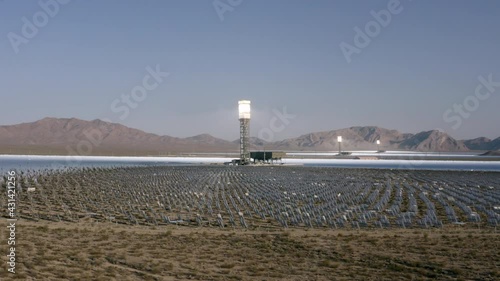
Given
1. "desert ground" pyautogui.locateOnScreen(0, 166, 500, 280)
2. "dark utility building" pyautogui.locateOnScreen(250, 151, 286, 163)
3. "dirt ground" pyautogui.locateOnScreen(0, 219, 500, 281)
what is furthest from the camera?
"dark utility building" pyautogui.locateOnScreen(250, 151, 286, 163)

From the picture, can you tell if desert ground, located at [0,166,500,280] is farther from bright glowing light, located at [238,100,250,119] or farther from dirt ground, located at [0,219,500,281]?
bright glowing light, located at [238,100,250,119]

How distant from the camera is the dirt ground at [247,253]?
55.2ft

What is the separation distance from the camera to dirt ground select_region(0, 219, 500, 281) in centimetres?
1681

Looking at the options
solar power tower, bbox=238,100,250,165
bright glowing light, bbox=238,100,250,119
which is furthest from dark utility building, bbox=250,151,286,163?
bright glowing light, bbox=238,100,250,119

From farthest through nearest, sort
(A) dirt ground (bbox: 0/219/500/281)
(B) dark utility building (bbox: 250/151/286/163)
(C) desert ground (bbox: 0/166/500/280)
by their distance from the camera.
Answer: (B) dark utility building (bbox: 250/151/286/163) < (C) desert ground (bbox: 0/166/500/280) < (A) dirt ground (bbox: 0/219/500/281)

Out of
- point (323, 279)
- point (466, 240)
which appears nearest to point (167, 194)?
point (466, 240)

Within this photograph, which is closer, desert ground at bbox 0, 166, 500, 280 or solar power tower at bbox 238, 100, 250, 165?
desert ground at bbox 0, 166, 500, 280

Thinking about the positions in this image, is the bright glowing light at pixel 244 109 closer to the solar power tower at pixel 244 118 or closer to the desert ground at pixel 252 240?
the solar power tower at pixel 244 118

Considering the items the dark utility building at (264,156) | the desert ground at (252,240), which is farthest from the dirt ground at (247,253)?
the dark utility building at (264,156)

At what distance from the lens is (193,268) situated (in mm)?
17750

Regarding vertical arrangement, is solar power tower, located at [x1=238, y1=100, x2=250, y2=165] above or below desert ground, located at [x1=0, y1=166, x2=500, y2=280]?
above

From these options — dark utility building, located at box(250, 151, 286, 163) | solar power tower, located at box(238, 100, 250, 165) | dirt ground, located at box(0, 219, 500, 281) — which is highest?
solar power tower, located at box(238, 100, 250, 165)

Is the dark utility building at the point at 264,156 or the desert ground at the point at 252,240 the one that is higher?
the dark utility building at the point at 264,156

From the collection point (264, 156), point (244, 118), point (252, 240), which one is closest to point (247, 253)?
point (252, 240)
